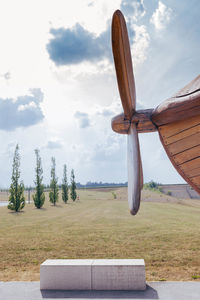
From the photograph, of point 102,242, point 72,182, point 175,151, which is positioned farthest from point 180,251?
point 72,182

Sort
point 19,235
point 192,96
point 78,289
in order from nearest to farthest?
point 192,96 → point 78,289 → point 19,235

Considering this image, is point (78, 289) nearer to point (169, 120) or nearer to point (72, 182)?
point (169, 120)

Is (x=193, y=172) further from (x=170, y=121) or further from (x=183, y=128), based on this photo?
(x=170, y=121)

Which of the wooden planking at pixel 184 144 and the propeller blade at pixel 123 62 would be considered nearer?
the propeller blade at pixel 123 62

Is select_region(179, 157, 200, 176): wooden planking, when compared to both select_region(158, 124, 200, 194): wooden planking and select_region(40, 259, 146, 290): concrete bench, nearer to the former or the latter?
select_region(158, 124, 200, 194): wooden planking

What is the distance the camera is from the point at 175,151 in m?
3.63

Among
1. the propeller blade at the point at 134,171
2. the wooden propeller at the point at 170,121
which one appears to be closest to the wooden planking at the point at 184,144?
the wooden propeller at the point at 170,121

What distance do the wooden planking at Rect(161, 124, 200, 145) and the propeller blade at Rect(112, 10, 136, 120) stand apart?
889mm

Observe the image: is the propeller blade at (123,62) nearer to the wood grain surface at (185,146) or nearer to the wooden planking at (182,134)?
the wood grain surface at (185,146)

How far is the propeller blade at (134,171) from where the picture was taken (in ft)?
11.2

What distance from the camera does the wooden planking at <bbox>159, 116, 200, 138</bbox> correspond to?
3346mm

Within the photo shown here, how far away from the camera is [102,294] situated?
17.4 feet

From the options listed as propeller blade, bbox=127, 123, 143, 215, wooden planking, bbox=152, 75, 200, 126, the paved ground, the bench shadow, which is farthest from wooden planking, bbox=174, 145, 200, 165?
the bench shadow

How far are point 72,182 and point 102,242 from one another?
31.5 m
